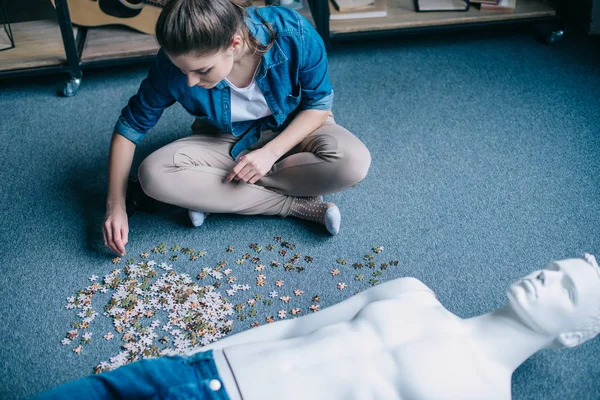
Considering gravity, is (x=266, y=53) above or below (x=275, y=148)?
above

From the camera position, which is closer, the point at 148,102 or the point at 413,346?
the point at 413,346

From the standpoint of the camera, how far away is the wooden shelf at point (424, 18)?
2.86 m

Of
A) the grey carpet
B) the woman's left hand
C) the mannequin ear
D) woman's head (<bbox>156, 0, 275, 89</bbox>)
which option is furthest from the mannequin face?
the mannequin ear

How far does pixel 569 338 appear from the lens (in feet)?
4.72

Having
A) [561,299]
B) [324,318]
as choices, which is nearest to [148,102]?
[324,318]

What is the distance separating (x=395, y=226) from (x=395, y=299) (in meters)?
0.66

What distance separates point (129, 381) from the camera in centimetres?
125

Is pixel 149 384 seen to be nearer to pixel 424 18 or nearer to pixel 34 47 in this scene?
pixel 34 47

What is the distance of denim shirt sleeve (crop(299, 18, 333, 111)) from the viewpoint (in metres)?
1.85

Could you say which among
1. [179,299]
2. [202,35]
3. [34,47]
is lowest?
[179,299]

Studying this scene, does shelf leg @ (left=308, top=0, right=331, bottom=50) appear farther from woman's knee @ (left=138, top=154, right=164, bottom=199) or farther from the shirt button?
the shirt button

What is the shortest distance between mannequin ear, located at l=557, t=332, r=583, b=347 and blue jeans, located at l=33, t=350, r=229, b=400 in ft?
2.51

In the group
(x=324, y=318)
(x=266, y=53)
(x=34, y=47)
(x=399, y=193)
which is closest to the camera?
(x=324, y=318)

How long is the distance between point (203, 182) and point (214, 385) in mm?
842
